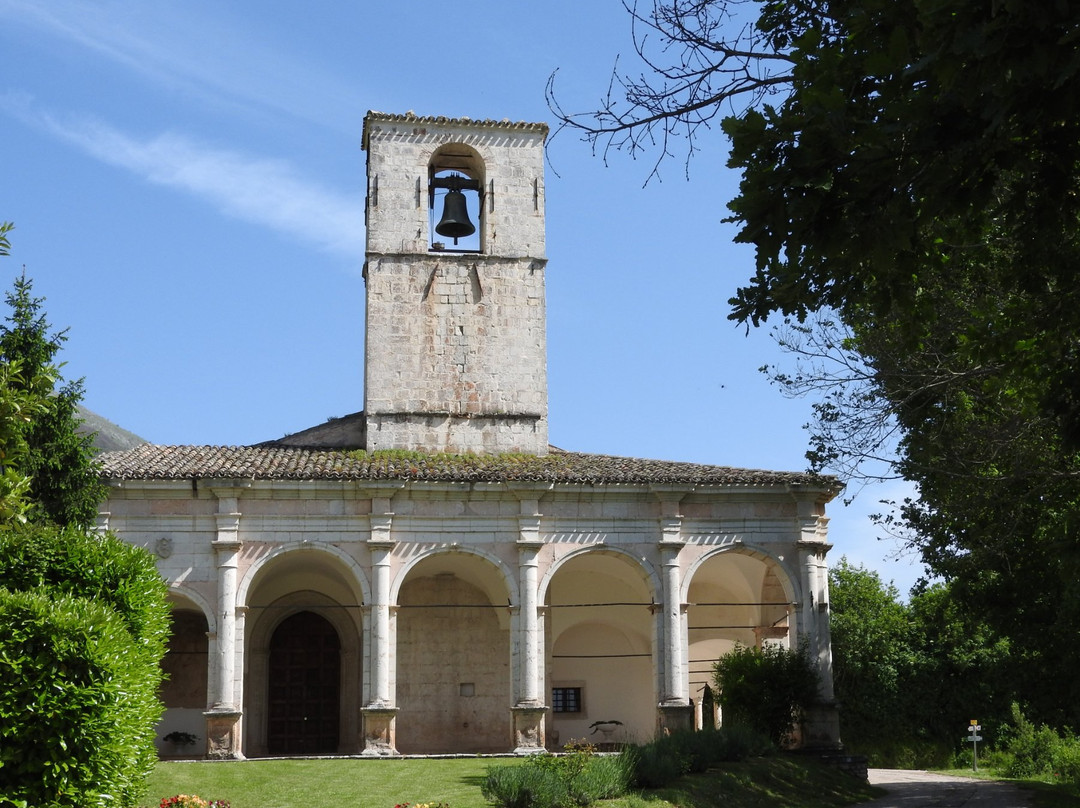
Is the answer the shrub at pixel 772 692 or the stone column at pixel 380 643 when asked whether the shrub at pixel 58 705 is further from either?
the shrub at pixel 772 692

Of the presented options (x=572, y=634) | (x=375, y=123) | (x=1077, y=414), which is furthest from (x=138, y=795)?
(x=375, y=123)

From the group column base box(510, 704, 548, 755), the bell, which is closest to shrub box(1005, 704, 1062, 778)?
column base box(510, 704, 548, 755)

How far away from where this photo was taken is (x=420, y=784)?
17.4 metres

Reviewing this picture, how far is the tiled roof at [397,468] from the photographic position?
73.7 feet

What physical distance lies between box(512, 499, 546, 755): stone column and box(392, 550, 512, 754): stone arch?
5.00ft

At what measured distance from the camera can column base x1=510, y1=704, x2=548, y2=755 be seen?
22188 millimetres

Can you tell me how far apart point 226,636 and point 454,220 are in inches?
365

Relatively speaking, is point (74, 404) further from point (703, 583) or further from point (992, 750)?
point (992, 750)

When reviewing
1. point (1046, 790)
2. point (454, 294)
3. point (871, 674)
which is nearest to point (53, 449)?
point (454, 294)

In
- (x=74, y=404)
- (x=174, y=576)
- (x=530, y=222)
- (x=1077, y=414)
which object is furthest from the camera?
(x=530, y=222)

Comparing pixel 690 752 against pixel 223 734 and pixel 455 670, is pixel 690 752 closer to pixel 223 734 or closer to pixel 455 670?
pixel 455 670

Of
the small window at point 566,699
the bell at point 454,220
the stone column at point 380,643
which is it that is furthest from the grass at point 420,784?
the bell at point 454,220

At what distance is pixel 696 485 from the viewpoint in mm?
23422

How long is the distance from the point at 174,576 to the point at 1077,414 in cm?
1684
